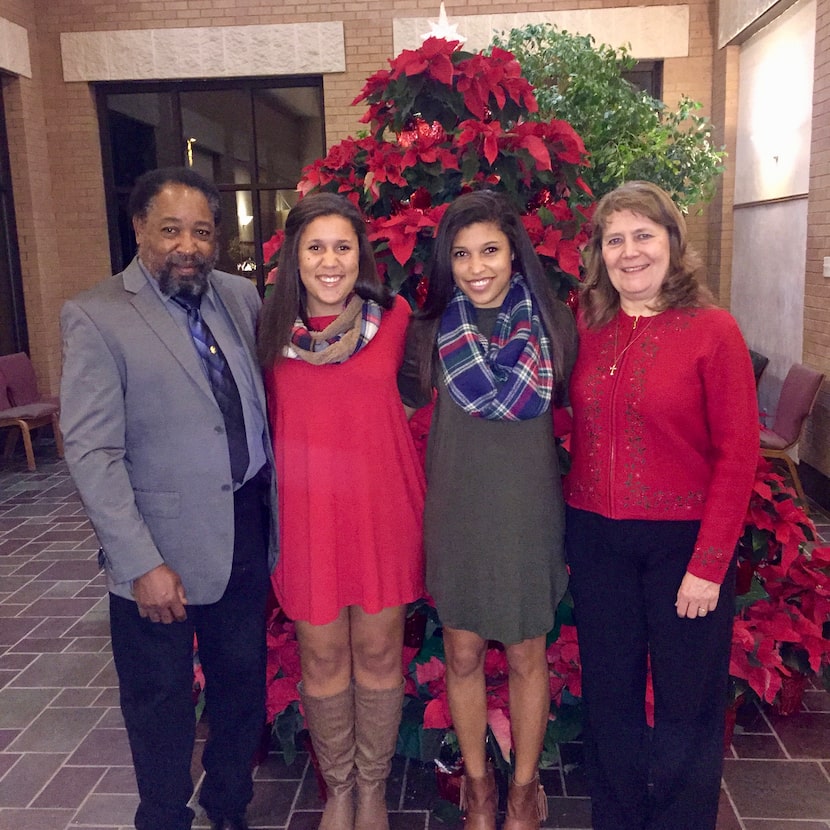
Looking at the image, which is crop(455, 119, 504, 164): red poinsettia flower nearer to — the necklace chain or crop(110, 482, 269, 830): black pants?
the necklace chain

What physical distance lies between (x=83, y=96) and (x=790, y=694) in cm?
812

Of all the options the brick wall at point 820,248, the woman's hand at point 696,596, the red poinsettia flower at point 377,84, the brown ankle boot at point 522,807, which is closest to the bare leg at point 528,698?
the brown ankle boot at point 522,807

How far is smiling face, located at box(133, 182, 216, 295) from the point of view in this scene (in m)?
1.83

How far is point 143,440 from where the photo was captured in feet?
5.93

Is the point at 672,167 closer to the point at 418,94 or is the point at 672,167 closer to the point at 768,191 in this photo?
the point at 768,191

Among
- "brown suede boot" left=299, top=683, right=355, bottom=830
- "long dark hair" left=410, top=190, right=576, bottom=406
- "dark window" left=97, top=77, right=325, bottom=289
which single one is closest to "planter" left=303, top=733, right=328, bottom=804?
"brown suede boot" left=299, top=683, right=355, bottom=830

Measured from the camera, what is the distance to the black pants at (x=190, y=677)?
75.5 inches

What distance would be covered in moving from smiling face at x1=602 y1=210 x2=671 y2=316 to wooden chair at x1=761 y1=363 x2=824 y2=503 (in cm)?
376

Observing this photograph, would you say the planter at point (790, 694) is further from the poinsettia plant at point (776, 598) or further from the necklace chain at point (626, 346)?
the necklace chain at point (626, 346)

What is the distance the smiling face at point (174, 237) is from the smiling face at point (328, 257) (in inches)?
9.3

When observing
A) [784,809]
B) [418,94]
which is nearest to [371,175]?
[418,94]

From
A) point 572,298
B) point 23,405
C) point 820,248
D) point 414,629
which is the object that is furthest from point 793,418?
point 23,405

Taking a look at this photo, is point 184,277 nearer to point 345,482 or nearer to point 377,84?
point 345,482

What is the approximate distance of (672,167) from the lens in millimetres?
5613
